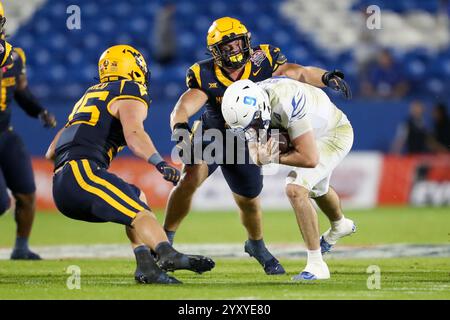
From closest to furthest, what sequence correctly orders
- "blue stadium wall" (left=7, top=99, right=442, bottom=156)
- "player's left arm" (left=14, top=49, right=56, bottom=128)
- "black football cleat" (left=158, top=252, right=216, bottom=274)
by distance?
"black football cleat" (left=158, top=252, right=216, bottom=274), "player's left arm" (left=14, top=49, right=56, bottom=128), "blue stadium wall" (left=7, top=99, right=442, bottom=156)

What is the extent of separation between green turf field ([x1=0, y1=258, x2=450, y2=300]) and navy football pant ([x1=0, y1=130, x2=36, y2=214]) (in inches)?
33.1

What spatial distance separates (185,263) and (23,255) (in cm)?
325

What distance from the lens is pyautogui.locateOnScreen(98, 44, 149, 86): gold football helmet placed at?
263 inches

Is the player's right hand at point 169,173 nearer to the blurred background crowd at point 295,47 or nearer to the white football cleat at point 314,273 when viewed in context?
the white football cleat at point 314,273

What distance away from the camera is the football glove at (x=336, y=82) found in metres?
7.14

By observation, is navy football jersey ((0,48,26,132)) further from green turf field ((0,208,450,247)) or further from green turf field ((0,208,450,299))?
green turf field ((0,208,450,247))

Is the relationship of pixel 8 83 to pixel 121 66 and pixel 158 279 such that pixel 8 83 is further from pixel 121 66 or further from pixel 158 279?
pixel 158 279

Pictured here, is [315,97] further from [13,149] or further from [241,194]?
[13,149]

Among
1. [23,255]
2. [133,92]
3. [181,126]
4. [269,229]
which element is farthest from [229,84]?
[269,229]

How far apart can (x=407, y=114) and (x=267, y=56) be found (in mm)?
7339

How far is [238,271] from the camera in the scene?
24.3 ft

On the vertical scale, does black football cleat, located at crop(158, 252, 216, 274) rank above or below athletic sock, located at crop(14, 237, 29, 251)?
above

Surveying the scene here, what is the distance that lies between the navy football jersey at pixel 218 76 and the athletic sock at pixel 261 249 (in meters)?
0.93

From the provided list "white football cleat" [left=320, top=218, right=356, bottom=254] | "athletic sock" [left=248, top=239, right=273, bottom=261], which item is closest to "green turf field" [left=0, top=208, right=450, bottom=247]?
"white football cleat" [left=320, top=218, right=356, bottom=254]
